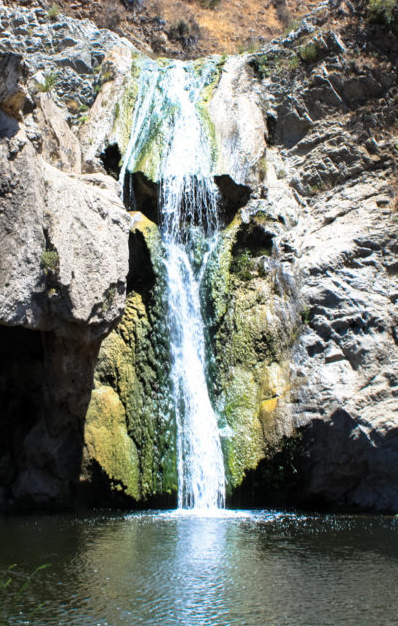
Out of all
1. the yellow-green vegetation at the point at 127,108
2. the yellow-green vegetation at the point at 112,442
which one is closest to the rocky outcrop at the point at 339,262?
the yellow-green vegetation at the point at 112,442

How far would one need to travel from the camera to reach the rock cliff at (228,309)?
1053cm

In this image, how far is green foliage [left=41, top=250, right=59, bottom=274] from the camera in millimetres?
10164

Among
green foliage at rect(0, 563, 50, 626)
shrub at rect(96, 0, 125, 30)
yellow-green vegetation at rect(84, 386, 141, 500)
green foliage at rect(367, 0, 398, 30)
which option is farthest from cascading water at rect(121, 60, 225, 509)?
shrub at rect(96, 0, 125, 30)

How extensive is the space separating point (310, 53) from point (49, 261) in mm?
11881

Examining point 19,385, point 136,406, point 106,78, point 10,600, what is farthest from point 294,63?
point 10,600

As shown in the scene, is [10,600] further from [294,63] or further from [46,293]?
[294,63]

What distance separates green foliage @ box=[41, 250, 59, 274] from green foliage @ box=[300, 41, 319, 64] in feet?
38.2

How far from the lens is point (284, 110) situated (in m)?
17.5

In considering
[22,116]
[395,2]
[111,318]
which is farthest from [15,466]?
[395,2]

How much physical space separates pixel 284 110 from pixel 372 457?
36.1ft

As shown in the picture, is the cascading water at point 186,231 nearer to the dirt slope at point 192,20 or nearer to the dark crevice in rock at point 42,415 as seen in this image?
the dark crevice in rock at point 42,415

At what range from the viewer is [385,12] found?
17531 millimetres

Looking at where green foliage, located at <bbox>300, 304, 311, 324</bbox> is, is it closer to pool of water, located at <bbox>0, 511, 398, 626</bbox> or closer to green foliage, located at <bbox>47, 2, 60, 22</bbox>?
pool of water, located at <bbox>0, 511, 398, 626</bbox>

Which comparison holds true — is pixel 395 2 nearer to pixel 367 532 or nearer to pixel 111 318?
pixel 111 318
